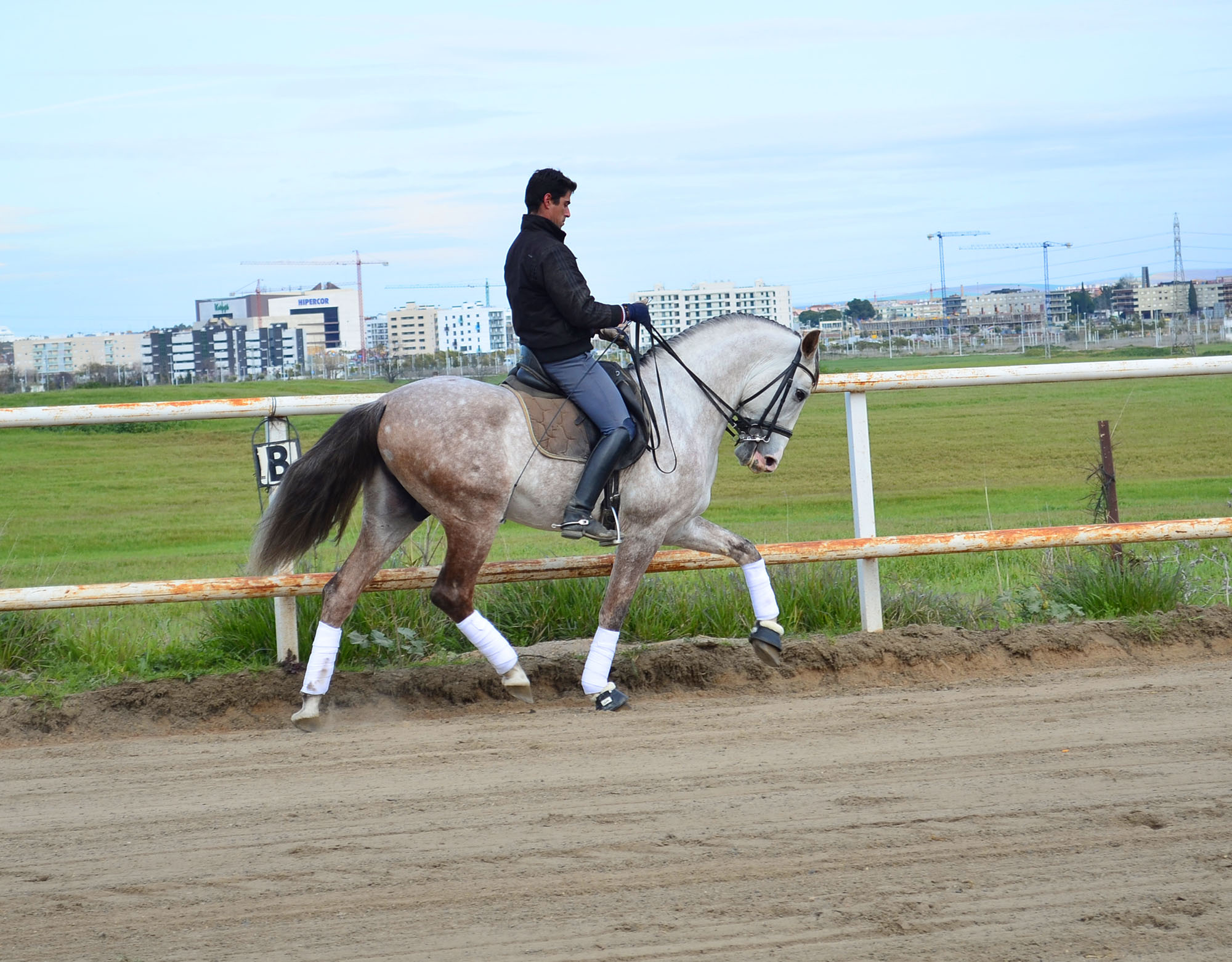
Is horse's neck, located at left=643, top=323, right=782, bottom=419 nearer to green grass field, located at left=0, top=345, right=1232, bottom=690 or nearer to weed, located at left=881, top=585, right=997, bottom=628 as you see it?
weed, located at left=881, top=585, right=997, bottom=628

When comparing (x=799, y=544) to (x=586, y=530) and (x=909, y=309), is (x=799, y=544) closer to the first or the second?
(x=586, y=530)

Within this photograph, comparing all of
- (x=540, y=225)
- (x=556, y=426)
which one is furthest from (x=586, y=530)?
(x=540, y=225)

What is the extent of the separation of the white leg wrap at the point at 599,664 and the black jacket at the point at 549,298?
4.60 ft

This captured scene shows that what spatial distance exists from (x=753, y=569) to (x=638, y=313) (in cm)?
144

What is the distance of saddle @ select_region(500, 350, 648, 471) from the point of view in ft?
18.6

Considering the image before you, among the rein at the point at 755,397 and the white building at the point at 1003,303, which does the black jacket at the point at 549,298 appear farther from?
the white building at the point at 1003,303

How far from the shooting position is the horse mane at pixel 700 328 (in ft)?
20.2

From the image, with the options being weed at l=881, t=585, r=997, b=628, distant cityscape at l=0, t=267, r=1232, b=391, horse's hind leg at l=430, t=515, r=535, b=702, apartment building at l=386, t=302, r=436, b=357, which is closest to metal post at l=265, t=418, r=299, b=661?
horse's hind leg at l=430, t=515, r=535, b=702

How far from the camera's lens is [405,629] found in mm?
6500

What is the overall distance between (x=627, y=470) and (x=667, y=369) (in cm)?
68

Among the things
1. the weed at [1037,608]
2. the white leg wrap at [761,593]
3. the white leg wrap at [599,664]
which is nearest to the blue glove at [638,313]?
the white leg wrap at [761,593]

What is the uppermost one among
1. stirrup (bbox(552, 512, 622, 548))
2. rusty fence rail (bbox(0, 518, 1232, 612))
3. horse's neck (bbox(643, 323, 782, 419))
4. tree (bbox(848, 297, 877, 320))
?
tree (bbox(848, 297, 877, 320))

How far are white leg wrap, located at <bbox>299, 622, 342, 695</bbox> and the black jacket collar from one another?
2.17 m

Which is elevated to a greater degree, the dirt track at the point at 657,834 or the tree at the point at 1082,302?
the tree at the point at 1082,302
